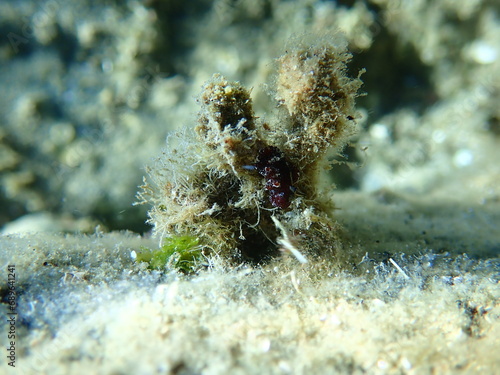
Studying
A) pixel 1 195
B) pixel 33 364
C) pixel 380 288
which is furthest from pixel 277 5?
pixel 1 195

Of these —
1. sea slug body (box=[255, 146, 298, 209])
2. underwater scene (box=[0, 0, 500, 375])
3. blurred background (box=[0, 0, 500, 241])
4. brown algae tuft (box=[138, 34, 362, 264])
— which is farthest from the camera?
blurred background (box=[0, 0, 500, 241])

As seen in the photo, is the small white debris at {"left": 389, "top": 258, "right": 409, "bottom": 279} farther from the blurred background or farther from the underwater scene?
the blurred background

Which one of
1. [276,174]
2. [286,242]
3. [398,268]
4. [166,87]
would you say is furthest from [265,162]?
[166,87]

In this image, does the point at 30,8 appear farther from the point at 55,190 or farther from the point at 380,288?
the point at 380,288

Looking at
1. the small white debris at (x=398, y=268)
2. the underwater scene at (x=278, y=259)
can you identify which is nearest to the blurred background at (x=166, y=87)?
the underwater scene at (x=278, y=259)

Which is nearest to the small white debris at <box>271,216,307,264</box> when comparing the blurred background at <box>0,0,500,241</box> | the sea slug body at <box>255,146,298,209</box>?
the sea slug body at <box>255,146,298,209</box>

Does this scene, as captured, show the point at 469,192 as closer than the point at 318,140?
No

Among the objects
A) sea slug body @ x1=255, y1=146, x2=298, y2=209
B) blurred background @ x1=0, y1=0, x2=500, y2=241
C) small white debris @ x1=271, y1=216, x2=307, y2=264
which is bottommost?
small white debris @ x1=271, y1=216, x2=307, y2=264

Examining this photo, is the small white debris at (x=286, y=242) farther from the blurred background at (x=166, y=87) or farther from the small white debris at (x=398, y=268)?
the blurred background at (x=166, y=87)

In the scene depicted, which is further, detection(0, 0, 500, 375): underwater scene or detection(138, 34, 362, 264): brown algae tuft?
detection(138, 34, 362, 264): brown algae tuft
